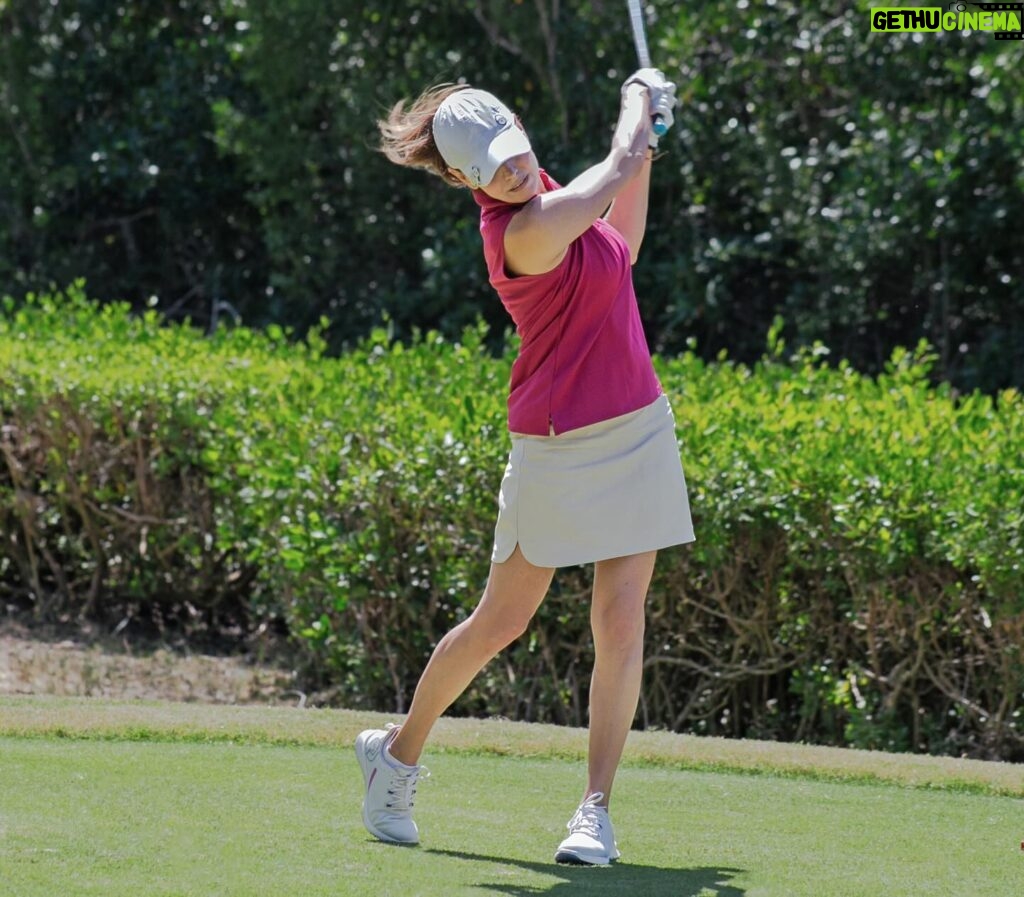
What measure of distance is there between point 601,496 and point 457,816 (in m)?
0.93

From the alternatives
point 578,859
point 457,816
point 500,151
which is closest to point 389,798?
point 457,816

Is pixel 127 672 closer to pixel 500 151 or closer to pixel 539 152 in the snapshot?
pixel 500 151

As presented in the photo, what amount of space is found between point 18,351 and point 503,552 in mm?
4694

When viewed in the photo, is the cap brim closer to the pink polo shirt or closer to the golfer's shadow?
the pink polo shirt

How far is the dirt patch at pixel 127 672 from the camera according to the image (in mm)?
6961

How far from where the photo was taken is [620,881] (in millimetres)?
3564

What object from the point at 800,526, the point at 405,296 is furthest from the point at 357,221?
the point at 800,526

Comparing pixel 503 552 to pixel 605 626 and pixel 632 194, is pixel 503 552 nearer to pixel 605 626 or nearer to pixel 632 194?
pixel 605 626

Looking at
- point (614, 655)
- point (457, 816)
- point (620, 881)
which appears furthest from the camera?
point (457, 816)

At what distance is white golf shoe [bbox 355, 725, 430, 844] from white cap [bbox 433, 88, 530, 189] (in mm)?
1397

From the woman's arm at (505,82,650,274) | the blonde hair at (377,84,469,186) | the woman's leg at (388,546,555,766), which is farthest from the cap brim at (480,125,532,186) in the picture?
the woman's leg at (388,546,555,766)

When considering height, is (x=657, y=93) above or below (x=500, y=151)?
above

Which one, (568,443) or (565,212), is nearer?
(565,212)

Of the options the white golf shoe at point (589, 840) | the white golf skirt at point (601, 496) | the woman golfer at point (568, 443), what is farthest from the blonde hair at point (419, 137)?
the white golf shoe at point (589, 840)
